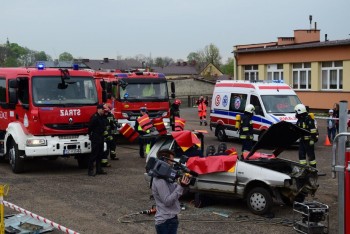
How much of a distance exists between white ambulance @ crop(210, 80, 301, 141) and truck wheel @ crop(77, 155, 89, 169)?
5.54 m

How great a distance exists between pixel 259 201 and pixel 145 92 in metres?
11.5

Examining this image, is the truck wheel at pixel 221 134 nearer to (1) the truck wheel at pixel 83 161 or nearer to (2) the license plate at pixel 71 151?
(1) the truck wheel at pixel 83 161

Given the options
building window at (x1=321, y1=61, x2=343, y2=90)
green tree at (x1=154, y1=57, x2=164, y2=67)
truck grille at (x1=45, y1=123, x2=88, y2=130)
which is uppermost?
green tree at (x1=154, y1=57, x2=164, y2=67)

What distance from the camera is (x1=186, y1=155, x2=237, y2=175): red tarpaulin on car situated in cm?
980

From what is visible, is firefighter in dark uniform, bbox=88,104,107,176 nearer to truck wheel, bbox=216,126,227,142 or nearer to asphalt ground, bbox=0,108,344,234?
asphalt ground, bbox=0,108,344,234

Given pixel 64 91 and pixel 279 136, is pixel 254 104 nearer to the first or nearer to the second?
pixel 64 91

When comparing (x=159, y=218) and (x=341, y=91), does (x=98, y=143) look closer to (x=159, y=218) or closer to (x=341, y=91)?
(x=159, y=218)

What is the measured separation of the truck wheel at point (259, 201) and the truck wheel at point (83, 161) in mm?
6844

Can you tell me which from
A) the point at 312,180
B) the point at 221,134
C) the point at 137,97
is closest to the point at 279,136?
the point at 312,180

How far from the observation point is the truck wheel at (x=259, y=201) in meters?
9.34

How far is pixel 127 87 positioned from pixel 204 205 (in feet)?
35.3

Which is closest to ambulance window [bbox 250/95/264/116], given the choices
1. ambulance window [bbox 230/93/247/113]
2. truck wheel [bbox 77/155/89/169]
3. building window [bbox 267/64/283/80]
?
ambulance window [bbox 230/93/247/113]

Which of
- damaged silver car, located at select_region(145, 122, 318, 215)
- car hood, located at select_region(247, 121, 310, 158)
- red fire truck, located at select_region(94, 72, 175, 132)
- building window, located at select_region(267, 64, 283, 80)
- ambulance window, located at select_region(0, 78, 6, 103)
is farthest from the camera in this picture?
building window, located at select_region(267, 64, 283, 80)

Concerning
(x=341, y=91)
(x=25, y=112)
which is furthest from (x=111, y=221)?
(x=341, y=91)
